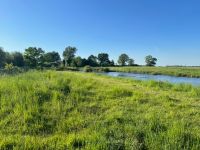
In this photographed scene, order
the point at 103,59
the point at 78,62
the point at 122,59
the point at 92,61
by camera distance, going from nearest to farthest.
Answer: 1. the point at 78,62
2. the point at 92,61
3. the point at 103,59
4. the point at 122,59

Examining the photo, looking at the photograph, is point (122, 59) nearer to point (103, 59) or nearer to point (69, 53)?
point (103, 59)

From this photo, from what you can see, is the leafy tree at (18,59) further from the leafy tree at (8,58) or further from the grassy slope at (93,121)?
the grassy slope at (93,121)

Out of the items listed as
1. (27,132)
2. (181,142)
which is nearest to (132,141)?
(181,142)

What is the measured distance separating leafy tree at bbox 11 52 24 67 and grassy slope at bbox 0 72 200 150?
210 ft

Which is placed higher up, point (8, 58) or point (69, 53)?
point (69, 53)

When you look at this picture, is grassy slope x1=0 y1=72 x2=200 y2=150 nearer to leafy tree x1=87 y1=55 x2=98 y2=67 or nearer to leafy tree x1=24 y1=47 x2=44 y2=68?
leafy tree x1=24 y1=47 x2=44 y2=68

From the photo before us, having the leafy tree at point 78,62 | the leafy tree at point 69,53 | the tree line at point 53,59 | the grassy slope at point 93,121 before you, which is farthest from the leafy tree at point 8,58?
the grassy slope at point 93,121

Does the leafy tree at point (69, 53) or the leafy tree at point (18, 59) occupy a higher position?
the leafy tree at point (69, 53)

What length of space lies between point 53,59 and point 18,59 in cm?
2621

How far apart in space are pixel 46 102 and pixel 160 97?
4437mm

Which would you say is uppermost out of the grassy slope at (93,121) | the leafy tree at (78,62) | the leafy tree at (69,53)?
the leafy tree at (69,53)

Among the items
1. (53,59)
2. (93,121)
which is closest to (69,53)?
(53,59)

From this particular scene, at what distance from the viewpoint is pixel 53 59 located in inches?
3866

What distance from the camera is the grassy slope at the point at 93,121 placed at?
192 inches
